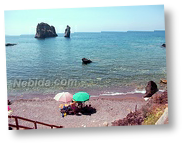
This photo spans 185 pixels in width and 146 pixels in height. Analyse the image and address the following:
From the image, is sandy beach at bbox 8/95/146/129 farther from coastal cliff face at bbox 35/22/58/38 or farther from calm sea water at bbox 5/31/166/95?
coastal cliff face at bbox 35/22/58/38

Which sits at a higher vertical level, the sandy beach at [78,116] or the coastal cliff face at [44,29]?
the coastal cliff face at [44,29]

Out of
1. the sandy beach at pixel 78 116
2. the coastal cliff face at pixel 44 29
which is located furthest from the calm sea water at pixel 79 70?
the coastal cliff face at pixel 44 29

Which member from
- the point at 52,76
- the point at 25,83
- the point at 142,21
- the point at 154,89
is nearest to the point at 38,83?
the point at 25,83

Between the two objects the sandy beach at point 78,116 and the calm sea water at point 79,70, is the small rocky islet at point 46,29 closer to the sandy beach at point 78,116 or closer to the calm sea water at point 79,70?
the calm sea water at point 79,70

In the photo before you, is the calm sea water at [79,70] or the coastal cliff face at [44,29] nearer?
the calm sea water at [79,70]

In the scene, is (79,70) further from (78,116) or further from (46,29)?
(78,116)

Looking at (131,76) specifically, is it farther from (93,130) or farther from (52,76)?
(93,130)

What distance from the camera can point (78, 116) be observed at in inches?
431

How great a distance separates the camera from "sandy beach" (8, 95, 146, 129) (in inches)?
389

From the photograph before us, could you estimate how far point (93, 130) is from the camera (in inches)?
252

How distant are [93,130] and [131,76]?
13.6 meters

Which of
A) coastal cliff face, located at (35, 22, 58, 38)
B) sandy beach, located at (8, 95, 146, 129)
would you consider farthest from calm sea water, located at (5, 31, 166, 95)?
coastal cliff face, located at (35, 22, 58, 38)

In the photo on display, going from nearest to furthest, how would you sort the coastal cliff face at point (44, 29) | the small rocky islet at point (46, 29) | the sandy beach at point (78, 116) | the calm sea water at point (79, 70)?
the sandy beach at point (78, 116), the calm sea water at point (79, 70), the small rocky islet at point (46, 29), the coastal cliff face at point (44, 29)

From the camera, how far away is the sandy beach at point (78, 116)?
32.4ft
